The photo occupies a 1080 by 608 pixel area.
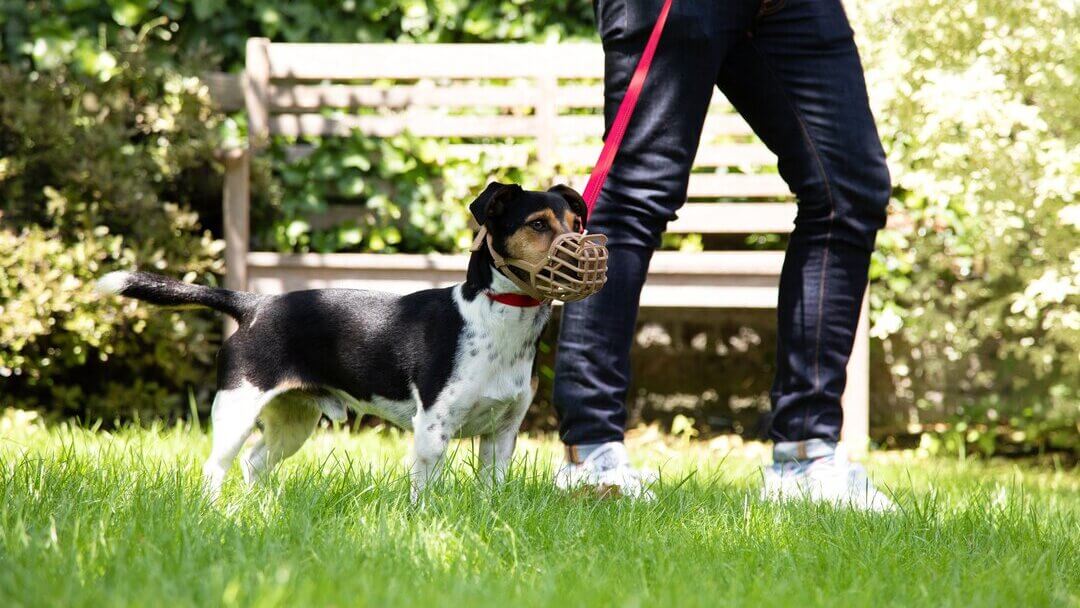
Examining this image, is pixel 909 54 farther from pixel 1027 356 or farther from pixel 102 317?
pixel 102 317

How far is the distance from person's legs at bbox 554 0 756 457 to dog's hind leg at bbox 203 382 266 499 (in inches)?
32.0

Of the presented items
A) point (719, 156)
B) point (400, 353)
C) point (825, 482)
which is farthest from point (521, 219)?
point (719, 156)

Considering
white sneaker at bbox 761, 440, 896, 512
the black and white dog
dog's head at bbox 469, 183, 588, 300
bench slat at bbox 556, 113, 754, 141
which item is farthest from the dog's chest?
bench slat at bbox 556, 113, 754, 141

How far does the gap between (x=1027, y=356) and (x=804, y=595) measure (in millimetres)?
3964

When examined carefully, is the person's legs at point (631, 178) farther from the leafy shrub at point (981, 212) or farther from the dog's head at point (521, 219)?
the leafy shrub at point (981, 212)

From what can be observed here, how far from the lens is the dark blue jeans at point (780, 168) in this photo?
9.68ft

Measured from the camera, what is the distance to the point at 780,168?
10.3 ft

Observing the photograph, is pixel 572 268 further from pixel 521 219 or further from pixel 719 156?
pixel 719 156

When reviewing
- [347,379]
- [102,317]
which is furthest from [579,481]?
[102,317]

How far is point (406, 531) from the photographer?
2.27m

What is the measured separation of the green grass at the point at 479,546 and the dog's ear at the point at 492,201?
0.63 m

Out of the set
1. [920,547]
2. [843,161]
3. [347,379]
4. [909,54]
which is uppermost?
[909,54]

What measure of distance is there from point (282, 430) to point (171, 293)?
49 cm

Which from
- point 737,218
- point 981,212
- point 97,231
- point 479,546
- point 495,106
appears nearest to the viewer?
point 479,546
